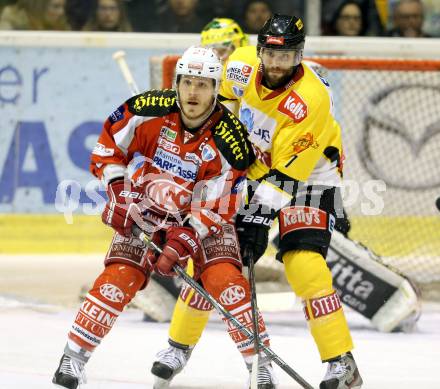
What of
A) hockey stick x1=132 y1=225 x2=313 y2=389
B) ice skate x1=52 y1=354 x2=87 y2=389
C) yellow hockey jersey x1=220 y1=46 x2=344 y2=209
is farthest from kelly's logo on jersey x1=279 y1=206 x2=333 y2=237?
ice skate x1=52 y1=354 x2=87 y2=389

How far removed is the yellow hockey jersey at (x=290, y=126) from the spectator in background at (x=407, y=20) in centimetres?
296

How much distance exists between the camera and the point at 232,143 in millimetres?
3791

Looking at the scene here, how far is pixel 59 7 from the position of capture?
7035mm

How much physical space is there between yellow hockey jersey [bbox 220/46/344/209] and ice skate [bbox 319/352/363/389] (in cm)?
54

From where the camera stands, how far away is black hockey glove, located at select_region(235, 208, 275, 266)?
12.9ft

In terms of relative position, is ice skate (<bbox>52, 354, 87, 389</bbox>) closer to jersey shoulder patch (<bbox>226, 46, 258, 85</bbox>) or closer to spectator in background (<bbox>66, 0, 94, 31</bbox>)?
jersey shoulder patch (<bbox>226, 46, 258, 85</bbox>)

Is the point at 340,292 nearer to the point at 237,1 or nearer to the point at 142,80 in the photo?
the point at 142,80

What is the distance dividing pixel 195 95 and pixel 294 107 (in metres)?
0.39

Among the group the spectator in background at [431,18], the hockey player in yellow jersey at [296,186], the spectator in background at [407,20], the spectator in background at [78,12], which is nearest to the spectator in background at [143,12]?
the spectator in background at [78,12]

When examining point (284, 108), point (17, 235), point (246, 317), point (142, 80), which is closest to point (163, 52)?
point (142, 80)

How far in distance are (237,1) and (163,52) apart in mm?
797

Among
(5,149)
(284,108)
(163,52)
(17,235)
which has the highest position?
(284,108)

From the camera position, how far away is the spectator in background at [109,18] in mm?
6984

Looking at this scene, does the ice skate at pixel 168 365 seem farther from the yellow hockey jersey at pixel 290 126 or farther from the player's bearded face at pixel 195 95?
the player's bearded face at pixel 195 95
